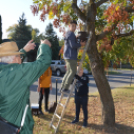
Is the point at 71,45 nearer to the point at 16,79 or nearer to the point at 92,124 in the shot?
the point at 16,79

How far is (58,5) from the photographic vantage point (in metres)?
4.91

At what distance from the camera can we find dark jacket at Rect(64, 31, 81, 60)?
3173 mm

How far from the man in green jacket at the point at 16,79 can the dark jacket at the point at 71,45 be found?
1.18 meters

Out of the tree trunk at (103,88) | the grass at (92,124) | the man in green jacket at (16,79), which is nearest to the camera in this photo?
the man in green jacket at (16,79)

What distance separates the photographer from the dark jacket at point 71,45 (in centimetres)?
317

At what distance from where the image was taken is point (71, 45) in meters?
3.18

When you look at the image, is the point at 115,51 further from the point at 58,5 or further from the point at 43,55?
the point at 43,55

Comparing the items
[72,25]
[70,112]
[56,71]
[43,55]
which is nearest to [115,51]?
[70,112]

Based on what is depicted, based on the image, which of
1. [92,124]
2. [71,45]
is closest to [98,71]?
[92,124]

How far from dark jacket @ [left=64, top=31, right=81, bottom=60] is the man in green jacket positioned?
1.18 metres

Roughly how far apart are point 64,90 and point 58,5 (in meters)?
2.67

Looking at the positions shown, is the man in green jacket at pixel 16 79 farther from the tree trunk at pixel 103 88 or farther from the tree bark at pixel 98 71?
the tree trunk at pixel 103 88

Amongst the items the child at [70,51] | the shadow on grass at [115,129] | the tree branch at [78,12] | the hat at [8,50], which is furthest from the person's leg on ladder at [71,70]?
the shadow on grass at [115,129]

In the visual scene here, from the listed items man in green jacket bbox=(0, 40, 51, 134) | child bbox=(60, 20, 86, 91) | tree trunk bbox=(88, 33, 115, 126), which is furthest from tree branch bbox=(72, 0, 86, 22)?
man in green jacket bbox=(0, 40, 51, 134)
